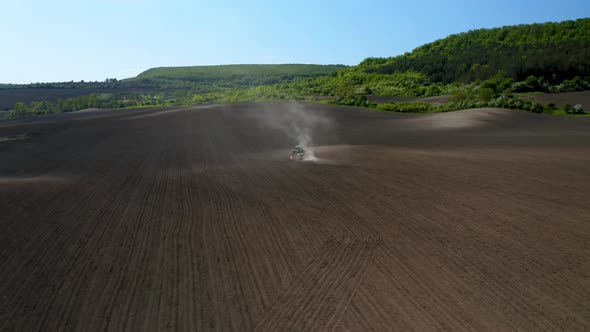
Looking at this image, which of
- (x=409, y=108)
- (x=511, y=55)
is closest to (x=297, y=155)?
(x=409, y=108)

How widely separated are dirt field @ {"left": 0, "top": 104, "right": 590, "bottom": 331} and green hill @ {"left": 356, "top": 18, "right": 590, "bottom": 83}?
6806 centimetres

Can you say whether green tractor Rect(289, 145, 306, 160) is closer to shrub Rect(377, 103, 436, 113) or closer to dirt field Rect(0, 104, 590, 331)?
dirt field Rect(0, 104, 590, 331)

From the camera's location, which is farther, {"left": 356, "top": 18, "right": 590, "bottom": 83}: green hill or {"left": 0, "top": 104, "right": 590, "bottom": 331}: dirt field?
{"left": 356, "top": 18, "right": 590, "bottom": 83}: green hill

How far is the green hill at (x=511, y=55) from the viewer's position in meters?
80.4

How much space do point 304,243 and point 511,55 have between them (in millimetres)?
106940

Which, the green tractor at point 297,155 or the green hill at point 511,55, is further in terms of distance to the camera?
the green hill at point 511,55

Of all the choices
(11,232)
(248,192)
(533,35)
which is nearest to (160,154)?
(248,192)

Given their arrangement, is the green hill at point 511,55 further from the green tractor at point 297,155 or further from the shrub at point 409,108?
the green tractor at point 297,155

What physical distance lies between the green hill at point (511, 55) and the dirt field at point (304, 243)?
68.1 meters

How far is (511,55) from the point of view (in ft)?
328

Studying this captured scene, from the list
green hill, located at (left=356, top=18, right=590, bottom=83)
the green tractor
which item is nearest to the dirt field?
the green tractor

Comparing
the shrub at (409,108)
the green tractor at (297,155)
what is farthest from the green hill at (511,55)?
the green tractor at (297,155)

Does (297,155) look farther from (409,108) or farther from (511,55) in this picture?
(511,55)

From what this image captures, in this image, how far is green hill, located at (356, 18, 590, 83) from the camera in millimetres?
80438
